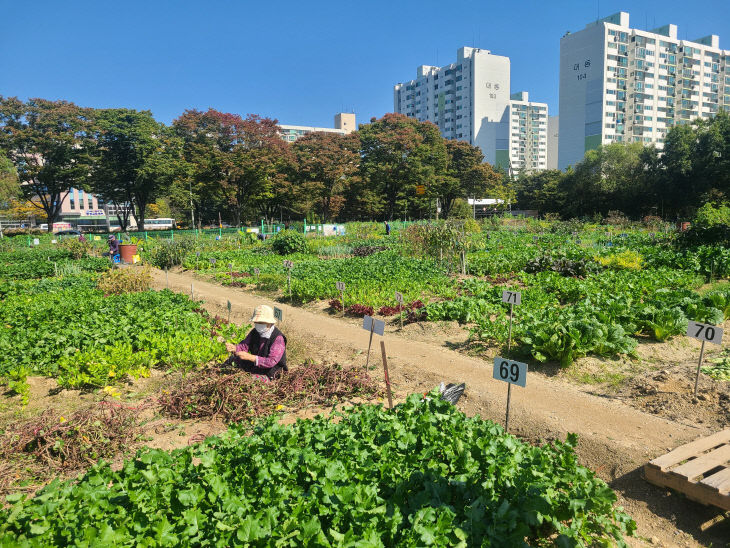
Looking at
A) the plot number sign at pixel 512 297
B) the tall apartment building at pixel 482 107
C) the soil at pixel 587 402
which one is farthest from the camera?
the tall apartment building at pixel 482 107

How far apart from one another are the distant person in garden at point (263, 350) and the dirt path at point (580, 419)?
1757 mm

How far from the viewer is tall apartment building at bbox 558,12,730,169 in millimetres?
72812

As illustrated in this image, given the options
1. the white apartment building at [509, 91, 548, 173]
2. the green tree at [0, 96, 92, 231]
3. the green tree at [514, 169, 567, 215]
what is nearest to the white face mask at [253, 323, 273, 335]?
the green tree at [0, 96, 92, 231]

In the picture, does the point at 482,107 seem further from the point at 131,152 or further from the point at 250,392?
the point at 250,392

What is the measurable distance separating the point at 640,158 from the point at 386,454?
49.2 metres

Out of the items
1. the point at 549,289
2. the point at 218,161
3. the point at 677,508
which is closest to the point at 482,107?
the point at 218,161

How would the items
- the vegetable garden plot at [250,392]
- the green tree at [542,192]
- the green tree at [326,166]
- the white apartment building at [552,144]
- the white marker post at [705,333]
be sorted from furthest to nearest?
the white apartment building at [552,144]
the green tree at [542,192]
the green tree at [326,166]
the white marker post at [705,333]
the vegetable garden plot at [250,392]

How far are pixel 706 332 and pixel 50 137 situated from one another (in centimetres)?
4266

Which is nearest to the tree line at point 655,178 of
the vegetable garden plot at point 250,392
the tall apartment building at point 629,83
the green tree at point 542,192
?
the green tree at point 542,192

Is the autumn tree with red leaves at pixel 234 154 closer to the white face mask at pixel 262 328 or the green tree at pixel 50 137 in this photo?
the green tree at pixel 50 137

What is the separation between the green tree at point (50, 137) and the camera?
35.1 m

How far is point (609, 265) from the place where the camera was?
15.1 m

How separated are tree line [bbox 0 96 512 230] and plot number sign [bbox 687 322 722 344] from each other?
3471 cm

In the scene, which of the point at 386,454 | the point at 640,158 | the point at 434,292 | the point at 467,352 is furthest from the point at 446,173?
the point at 386,454
